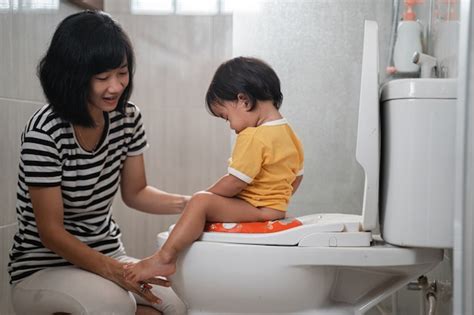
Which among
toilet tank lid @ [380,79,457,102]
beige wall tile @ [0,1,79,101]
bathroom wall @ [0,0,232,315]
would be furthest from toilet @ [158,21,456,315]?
bathroom wall @ [0,0,232,315]

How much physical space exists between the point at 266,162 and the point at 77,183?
45 centimetres

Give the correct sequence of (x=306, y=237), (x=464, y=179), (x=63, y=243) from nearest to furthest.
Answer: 1. (x=464, y=179)
2. (x=306, y=237)
3. (x=63, y=243)

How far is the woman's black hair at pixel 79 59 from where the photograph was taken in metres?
1.52

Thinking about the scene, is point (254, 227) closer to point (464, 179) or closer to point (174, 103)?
point (464, 179)

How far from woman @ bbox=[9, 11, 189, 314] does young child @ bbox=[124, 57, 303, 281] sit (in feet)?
0.34

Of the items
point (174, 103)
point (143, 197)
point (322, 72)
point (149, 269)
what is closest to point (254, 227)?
point (149, 269)

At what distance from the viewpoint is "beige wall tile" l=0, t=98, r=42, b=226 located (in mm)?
1804

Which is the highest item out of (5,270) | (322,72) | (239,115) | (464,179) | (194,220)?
(322,72)

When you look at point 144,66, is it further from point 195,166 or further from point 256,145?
point 256,145

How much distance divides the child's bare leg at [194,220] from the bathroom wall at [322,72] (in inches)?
20.1

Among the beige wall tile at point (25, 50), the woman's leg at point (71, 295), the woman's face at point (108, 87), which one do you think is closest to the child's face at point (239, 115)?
the woman's face at point (108, 87)

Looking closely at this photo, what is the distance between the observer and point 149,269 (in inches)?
55.3

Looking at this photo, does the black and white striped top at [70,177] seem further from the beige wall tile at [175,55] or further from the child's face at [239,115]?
the beige wall tile at [175,55]

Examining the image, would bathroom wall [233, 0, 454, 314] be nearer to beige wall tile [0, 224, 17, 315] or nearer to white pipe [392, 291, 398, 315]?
white pipe [392, 291, 398, 315]
